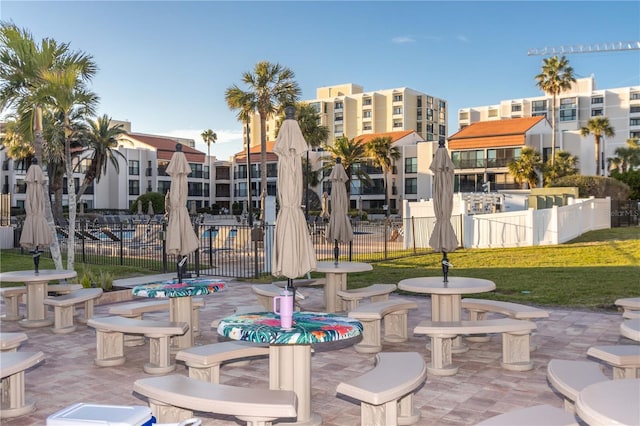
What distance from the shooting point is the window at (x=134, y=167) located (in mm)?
62719

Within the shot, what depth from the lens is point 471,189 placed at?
56469 millimetres

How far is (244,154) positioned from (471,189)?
97.7 ft

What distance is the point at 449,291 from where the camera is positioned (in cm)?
725

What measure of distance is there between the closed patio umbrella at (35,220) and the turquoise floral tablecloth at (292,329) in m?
6.57

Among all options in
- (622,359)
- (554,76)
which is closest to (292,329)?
(622,359)

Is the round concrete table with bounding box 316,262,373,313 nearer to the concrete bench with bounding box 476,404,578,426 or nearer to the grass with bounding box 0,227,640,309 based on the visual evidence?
the grass with bounding box 0,227,640,309

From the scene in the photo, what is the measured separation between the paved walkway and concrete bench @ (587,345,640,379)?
0.66 m

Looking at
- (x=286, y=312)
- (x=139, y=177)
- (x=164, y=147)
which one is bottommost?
(x=286, y=312)

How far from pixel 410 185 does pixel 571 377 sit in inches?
2218

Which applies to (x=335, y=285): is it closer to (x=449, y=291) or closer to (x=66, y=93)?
(x=449, y=291)

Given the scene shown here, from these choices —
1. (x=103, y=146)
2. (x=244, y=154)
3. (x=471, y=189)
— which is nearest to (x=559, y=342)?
(x=103, y=146)

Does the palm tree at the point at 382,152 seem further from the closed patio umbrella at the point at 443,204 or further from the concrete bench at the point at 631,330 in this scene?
the concrete bench at the point at 631,330

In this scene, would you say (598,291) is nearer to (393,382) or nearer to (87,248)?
(393,382)

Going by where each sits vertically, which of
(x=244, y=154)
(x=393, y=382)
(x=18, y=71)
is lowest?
(x=393, y=382)
